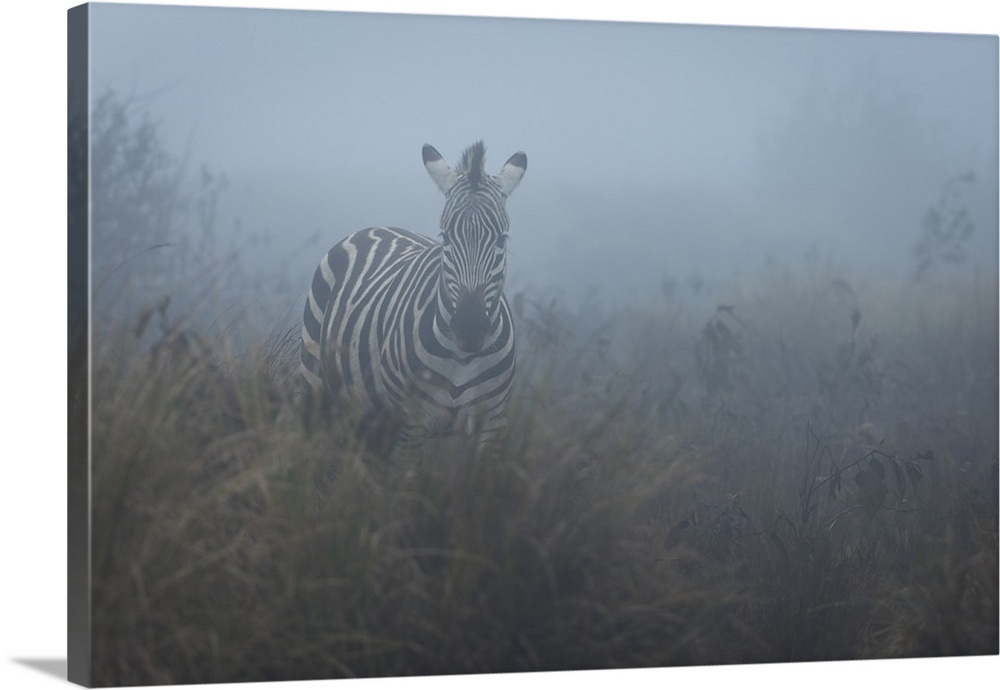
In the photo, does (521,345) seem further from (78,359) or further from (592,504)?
(78,359)

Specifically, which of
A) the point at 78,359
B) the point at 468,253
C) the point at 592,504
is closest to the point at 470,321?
the point at 468,253

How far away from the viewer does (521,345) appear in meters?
10.2

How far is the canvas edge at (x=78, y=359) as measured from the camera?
959 centimetres

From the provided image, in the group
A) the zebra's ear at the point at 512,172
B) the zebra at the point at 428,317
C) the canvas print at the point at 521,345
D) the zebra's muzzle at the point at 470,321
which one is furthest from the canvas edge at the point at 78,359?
the zebra's ear at the point at 512,172

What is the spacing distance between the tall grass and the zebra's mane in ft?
2.04

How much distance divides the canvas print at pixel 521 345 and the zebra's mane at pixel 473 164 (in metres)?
0.02

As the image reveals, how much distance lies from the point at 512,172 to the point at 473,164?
0.20 m

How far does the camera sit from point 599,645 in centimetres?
1009

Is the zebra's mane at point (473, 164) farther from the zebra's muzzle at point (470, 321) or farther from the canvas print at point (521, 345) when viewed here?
the zebra's muzzle at point (470, 321)

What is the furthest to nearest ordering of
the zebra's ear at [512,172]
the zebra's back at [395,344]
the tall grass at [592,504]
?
the zebra's ear at [512,172] < the zebra's back at [395,344] < the tall grass at [592,504]

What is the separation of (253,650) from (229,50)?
2839 millimetres

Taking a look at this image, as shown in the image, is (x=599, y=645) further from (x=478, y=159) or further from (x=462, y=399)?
(x=478, y=159)

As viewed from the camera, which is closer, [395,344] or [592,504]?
[592,504]

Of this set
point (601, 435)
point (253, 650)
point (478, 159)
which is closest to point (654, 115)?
point (478, 159)
